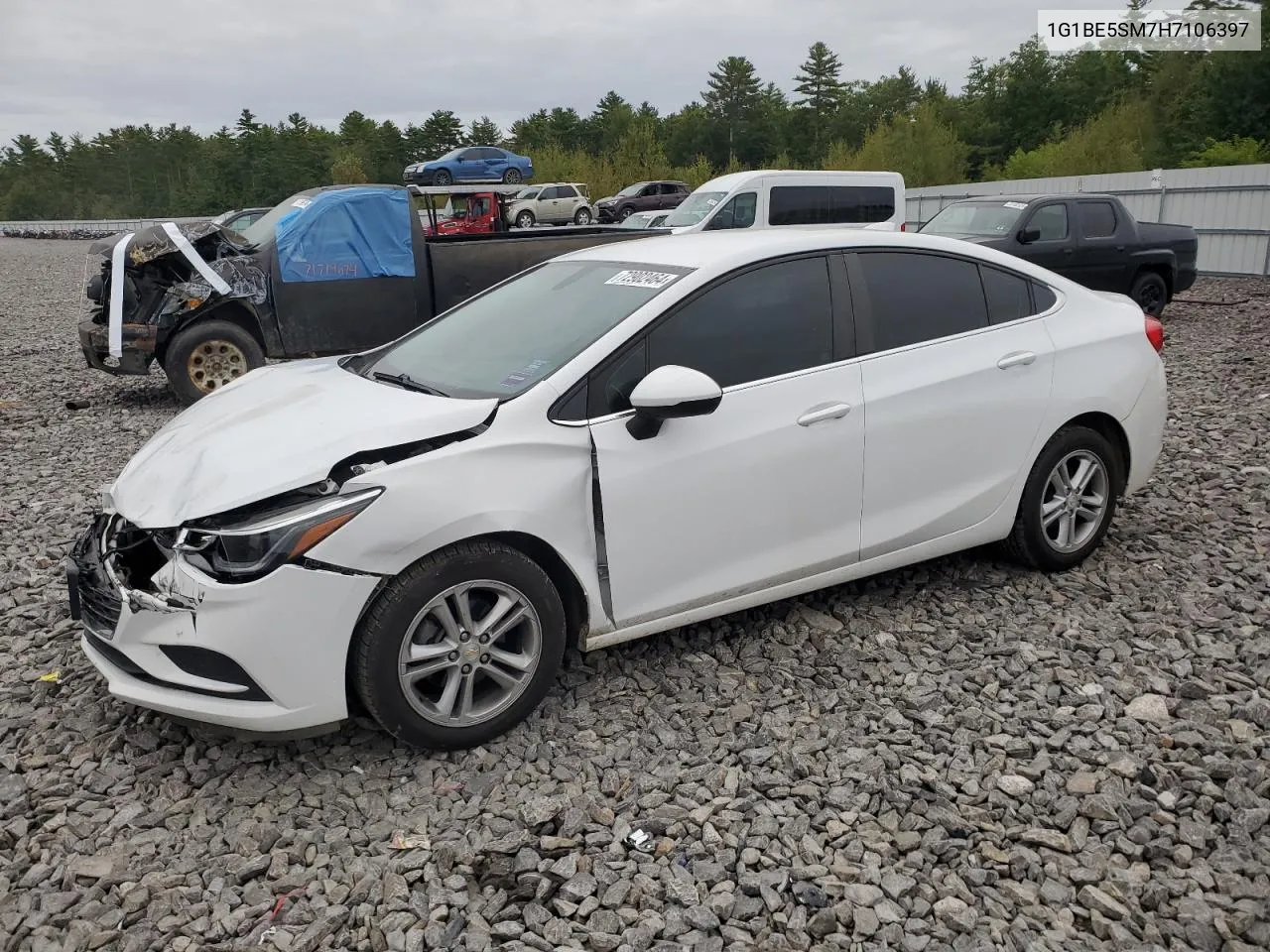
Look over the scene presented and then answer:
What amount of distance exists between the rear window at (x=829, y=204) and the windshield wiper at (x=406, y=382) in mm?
11309

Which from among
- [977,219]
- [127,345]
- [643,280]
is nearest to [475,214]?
[977,219]

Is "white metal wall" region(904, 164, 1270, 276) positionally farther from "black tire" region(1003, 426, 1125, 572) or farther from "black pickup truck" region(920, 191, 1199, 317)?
"black tire" region(1003, 426, 1125, 572)

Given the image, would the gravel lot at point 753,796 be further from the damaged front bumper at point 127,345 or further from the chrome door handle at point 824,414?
the damaged front bumper at point 127,345

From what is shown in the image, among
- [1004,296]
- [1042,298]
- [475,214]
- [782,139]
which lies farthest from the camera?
[782,139]

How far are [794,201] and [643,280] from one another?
11.4 metres

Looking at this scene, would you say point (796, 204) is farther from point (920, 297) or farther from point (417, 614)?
point (417, 614)

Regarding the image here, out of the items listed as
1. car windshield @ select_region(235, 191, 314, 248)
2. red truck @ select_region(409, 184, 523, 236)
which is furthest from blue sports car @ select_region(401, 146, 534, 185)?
car windshield @ select_region(235, 191, 314, 248)

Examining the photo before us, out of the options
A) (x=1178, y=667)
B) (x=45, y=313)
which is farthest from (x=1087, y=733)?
(x=45, y=313)

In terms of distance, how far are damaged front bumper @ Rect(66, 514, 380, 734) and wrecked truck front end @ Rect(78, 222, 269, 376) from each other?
641 cm

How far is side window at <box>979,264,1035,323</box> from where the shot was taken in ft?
14.3

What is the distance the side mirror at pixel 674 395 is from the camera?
3232 millimetres

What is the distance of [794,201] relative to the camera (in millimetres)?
14516

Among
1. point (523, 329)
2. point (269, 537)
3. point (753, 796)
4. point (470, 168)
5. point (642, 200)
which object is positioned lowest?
point (753, 796)

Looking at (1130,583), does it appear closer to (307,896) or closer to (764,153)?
(307,896)
